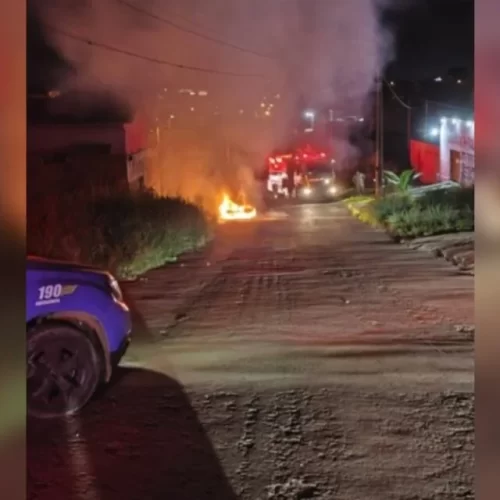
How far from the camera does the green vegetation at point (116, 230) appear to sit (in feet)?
45.1

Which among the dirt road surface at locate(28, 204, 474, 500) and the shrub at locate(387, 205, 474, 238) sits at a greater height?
the shrub at locate(387, 205, 474, 238)

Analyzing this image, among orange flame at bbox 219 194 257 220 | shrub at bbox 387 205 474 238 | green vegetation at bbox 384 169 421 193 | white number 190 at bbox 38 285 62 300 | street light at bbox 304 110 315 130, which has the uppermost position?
street light at bbox 304 110 315 130

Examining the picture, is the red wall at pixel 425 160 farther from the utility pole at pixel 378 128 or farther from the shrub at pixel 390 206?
the shrub at pixel 390 206

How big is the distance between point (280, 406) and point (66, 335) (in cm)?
146

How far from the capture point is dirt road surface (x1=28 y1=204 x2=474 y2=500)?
432 centimetres

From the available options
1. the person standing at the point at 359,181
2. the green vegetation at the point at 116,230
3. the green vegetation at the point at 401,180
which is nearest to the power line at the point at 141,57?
the green vegetation at the point at 116,230

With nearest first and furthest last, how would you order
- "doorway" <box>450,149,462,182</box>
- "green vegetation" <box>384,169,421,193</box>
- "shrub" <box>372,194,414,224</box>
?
"shrub" <box>372,194,414,224</box>
"doorway" <box>450,149,462,182</box>
"green vegetation" <box>384,169,421,193</box>

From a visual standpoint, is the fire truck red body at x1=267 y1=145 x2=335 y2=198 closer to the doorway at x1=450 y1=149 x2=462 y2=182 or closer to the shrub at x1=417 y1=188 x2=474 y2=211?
the doorway at x1=450 y1=149 x2=462 y2=182

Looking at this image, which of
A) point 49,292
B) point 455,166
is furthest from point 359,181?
point 49,292

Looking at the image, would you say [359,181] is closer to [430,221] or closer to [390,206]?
[390,206]

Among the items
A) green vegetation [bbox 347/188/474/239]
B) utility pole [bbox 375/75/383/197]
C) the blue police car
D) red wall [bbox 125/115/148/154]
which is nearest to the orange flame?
green vegetation [bbox 347/188/474/239]

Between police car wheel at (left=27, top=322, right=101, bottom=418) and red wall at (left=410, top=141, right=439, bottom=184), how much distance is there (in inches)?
1069

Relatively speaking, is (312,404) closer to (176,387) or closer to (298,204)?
(176,387)

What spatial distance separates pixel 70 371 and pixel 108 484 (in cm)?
113
